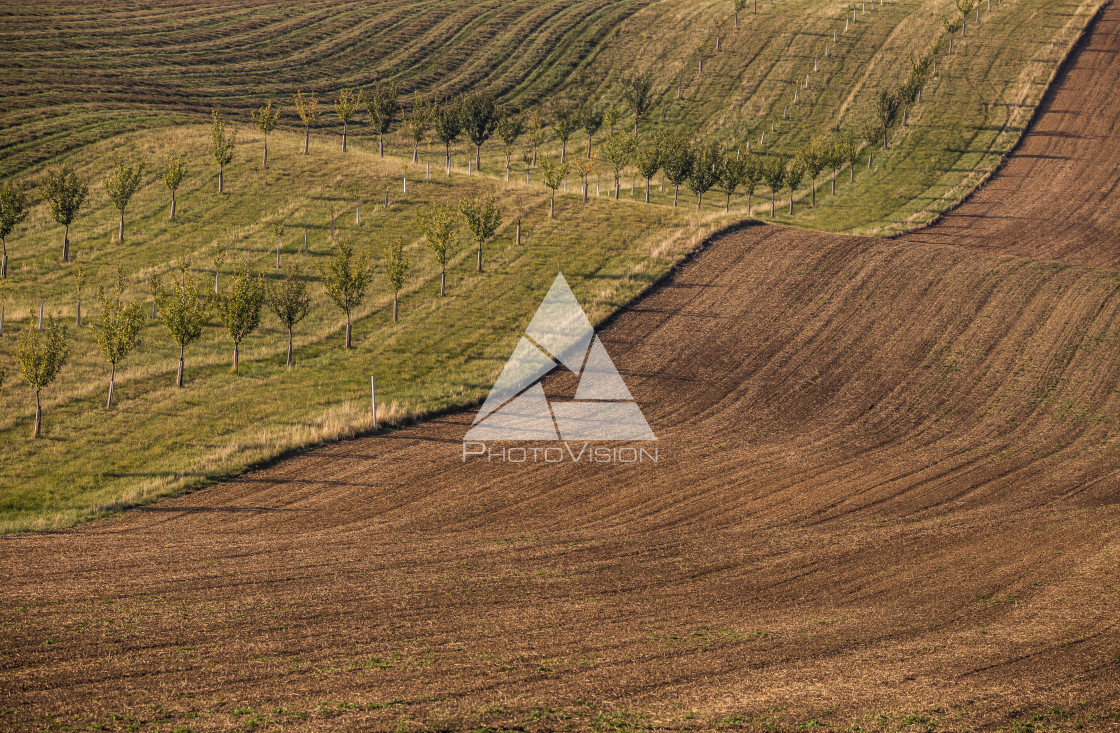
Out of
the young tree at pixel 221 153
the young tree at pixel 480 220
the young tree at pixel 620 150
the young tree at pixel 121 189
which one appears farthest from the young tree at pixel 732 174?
the young tree at pixel 121 189

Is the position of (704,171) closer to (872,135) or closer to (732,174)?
(732,174)

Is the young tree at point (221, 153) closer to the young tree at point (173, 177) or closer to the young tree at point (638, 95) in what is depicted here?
the young tree at point (173, 177)

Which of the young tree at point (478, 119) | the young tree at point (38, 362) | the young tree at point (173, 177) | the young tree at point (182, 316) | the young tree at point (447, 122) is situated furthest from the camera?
the young tree at point (478, 119)

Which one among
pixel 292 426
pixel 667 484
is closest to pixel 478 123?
pixel 292 426

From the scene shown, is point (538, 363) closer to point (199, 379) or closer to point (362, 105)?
point (199, 379)

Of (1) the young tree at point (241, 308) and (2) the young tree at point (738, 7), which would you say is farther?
(2) the young tree at point (738, 7)

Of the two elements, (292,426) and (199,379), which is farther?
(199,379)

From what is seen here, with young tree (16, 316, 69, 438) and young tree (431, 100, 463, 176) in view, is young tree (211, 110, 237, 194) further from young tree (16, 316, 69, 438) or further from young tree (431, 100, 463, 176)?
young tree (16, 316, 69, 438)
